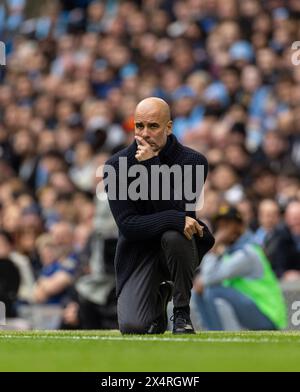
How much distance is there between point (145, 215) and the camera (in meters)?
10.3

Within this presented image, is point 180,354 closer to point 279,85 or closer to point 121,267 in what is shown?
point 121,267

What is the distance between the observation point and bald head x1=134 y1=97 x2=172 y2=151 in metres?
10.1

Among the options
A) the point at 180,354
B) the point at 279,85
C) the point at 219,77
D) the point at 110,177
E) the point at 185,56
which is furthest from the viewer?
the point at 185,56

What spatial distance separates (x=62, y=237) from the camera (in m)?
16.6

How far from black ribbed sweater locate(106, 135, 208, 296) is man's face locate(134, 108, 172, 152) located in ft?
0.31

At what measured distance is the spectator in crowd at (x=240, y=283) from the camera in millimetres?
13320

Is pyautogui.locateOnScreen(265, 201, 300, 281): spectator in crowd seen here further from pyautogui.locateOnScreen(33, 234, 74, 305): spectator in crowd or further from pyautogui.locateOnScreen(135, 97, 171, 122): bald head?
pyautogui.locateOnScreen(135, 97, 171, 122): bald head

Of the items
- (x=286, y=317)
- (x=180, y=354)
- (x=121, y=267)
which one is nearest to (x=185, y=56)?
(x=286, y=317)

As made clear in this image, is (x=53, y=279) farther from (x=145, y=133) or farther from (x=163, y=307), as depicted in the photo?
(x=145, y=133)

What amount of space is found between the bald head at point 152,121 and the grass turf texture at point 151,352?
1340 millimetres

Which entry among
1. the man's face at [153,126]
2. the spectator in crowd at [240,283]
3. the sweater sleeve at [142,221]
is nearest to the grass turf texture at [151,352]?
the sweater sleeve at [142,221]

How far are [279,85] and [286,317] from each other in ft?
15.6

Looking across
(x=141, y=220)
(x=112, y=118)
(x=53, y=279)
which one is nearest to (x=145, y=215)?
(x=141, y=220)

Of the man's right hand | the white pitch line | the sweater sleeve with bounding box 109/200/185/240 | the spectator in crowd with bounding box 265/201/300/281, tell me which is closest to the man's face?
the sweater sleeve with bounding box 109/200/185/240
